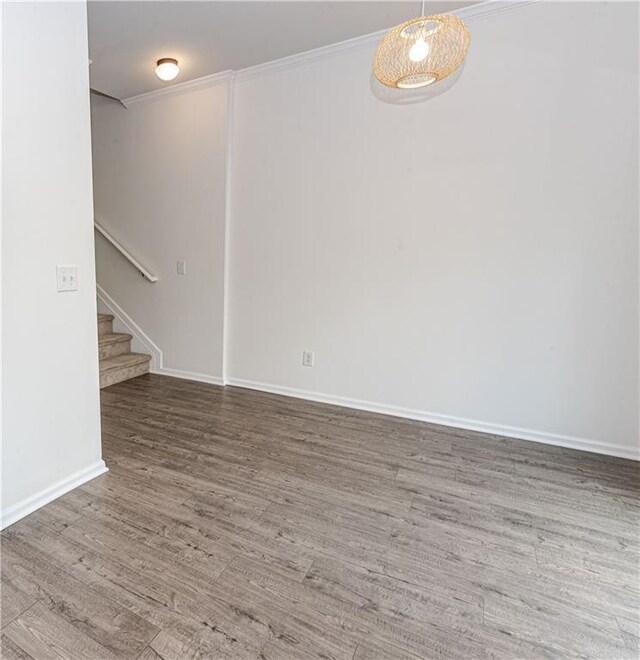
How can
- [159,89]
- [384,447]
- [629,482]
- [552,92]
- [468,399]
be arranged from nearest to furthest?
[629,482]
[552,92]
[384,447]
[468,399]
[159,89]

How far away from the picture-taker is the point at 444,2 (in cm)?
229

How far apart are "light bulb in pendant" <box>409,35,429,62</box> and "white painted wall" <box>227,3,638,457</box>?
0.90 meters

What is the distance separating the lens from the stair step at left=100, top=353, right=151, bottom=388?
11.0ft

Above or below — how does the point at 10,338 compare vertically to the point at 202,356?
above

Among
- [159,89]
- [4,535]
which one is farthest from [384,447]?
[159,89]

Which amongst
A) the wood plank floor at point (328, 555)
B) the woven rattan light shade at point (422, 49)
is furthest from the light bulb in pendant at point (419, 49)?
the wood plank floor at point (328, 555)

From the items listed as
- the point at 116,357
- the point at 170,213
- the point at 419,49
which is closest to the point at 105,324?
the point at 116,357

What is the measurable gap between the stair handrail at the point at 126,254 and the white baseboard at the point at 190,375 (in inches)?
36.0

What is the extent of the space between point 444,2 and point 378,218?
51.7 inches

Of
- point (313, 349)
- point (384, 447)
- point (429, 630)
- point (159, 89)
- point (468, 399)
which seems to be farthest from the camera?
point (159, 89)

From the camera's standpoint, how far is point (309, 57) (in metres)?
2.85

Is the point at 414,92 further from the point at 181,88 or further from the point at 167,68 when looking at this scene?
the point at 181,88

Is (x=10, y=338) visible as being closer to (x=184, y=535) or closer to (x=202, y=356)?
(x=184, y=535)

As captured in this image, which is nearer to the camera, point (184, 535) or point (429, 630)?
point (429, 630)
